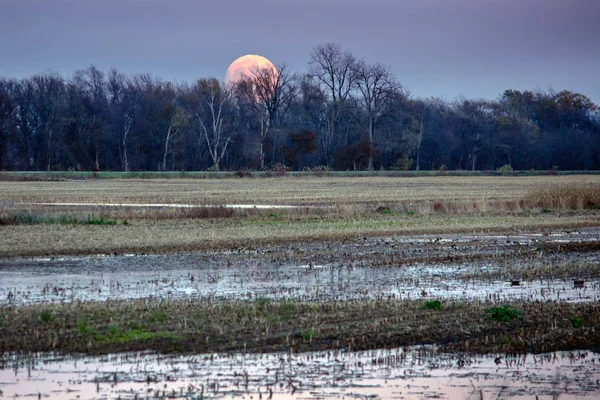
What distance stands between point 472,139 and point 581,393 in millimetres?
119604

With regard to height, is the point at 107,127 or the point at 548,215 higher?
the point at 107,127

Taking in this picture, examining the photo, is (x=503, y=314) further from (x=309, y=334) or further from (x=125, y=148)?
(x=125, y=148)

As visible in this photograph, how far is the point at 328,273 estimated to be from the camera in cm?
1866

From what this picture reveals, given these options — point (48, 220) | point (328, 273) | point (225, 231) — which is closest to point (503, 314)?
point (328, 273)

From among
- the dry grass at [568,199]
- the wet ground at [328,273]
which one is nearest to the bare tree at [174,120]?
the dry grass at [568,199]

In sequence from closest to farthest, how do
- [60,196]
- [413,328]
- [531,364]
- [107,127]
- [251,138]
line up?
[531,364], [413,328], [60,196], [107,127], [251,138]

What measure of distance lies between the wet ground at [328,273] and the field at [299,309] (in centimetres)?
6

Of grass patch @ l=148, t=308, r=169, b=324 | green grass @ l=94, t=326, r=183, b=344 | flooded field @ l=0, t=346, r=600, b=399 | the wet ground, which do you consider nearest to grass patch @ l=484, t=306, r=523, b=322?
flooded field @ l=0, t=346, r=600, b=399

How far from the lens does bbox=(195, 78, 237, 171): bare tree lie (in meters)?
103

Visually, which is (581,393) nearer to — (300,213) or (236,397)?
(236,397)

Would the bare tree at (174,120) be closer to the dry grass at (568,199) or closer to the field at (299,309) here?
the dry grass at (568,199)

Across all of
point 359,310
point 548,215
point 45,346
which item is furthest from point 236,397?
point 548,215

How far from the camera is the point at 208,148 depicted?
107 metres

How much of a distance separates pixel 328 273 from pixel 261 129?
87462mm
